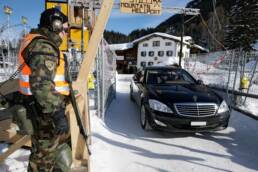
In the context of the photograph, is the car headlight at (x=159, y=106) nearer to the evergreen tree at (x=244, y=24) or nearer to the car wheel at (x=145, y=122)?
the car wheel at (x=145, y=122)

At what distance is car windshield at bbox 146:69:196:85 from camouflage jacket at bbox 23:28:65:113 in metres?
3.96

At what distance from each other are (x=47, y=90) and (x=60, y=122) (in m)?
0.35

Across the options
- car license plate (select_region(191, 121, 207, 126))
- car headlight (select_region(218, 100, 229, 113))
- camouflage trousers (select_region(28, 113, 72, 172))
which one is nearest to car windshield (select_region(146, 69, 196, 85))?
car headlight (select_region(218, 100, 229, 113))

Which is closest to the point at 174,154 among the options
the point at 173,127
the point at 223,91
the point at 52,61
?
the point at 173,127

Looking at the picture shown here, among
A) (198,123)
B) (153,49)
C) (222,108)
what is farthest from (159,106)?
(153,49)

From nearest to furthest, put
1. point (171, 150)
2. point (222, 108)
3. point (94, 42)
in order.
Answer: point (94, 42), point (171, 150), point (222, 108)

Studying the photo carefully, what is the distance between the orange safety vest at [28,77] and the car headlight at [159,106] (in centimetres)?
252

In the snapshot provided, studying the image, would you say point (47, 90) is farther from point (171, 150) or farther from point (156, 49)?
point (156, 49)

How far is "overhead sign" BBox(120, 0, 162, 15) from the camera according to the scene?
7.88 meters

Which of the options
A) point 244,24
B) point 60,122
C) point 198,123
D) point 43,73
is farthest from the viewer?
point 244,24

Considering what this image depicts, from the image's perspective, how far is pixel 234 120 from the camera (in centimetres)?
557

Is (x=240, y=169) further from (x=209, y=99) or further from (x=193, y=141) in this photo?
(x=209, y=99)

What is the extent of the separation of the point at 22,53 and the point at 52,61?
279mm

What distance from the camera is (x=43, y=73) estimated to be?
173cm
